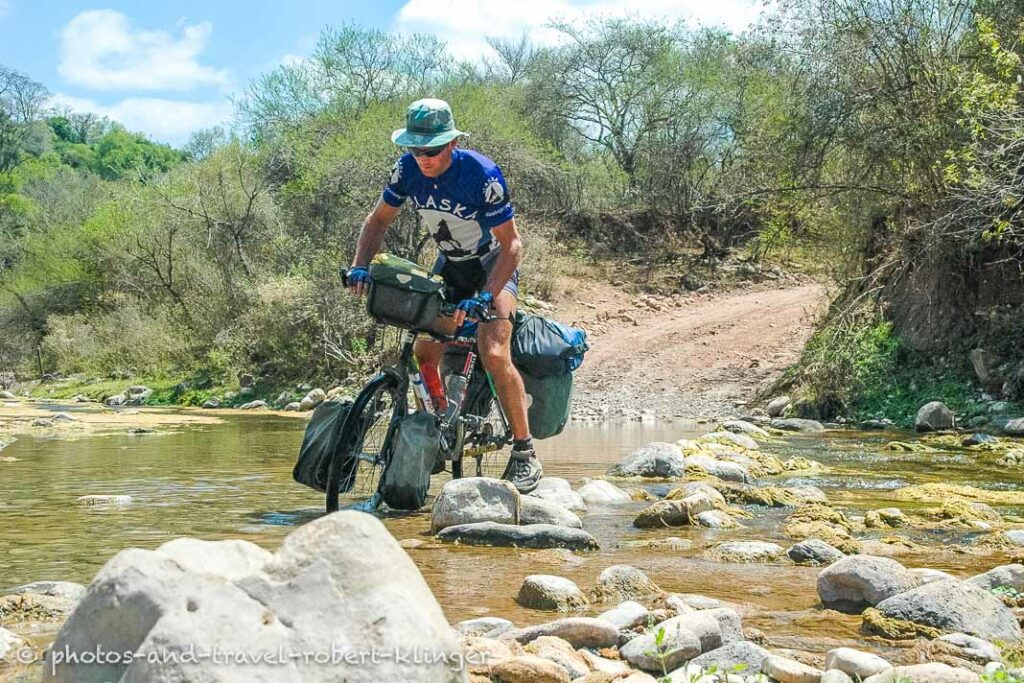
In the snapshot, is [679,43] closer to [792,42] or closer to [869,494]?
[792,42]

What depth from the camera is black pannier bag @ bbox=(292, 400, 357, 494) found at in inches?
241

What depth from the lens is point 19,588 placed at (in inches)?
170

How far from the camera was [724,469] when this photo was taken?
8711 millimetres

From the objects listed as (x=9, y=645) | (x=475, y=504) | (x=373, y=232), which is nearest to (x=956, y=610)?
(x=475, y=504)

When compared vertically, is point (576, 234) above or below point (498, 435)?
above

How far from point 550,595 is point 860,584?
1144 millimetres

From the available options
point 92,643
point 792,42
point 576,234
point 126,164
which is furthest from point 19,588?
point 126,164

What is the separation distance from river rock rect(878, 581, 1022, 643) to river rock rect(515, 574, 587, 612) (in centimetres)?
108

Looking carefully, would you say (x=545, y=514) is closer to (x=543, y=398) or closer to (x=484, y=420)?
(x=484, y=420)

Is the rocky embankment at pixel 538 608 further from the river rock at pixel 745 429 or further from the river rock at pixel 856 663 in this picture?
the river rock at pixel 745 429

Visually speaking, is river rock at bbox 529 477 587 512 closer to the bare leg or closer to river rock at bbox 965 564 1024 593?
the bare leg

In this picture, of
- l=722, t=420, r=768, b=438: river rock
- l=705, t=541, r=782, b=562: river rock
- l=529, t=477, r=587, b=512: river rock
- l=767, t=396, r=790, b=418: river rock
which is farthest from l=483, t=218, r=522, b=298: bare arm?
l=767, t=396, r=790, b=418: river rock

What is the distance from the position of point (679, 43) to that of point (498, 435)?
33408mm

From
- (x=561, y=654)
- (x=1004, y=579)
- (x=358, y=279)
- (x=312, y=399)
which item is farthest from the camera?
(x=312, y=399)
